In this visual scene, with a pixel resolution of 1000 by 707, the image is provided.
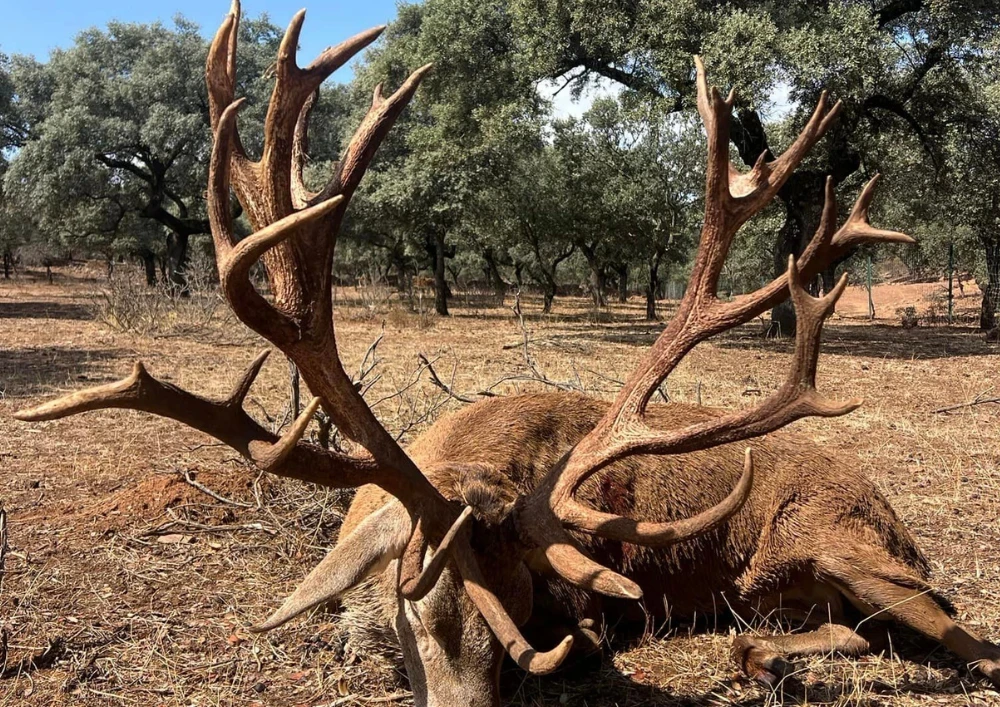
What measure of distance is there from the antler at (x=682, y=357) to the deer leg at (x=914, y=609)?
1296 millimetres

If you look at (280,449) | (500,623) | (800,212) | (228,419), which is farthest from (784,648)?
(800,212)

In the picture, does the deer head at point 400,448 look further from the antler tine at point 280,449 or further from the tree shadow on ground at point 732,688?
the tree shadow on ground at point 732,688

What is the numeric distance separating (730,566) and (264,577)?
233cm

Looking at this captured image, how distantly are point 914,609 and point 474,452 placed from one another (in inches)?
78.0

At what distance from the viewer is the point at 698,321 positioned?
2.68 m

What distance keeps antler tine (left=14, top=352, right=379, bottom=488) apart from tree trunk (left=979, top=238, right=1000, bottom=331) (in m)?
20.0

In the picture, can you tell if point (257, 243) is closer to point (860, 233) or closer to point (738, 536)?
point (860, 233)

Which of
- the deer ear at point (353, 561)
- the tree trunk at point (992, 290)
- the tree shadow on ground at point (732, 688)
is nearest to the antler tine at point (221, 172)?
the deer ear at point (353, 561)

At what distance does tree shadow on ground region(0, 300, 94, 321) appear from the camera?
1909cm

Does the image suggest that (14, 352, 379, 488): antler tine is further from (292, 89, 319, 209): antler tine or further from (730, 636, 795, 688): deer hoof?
(730, 636, 795, 688): deer hoof

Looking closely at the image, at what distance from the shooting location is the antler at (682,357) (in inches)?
92.1

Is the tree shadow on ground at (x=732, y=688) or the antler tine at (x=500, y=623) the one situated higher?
the antler tine at (x=500, y=623)

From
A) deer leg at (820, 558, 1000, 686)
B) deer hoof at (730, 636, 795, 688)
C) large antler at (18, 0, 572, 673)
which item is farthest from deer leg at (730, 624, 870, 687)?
large antler at (18, 0, 572, 673)

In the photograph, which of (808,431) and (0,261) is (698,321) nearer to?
(808,431)
